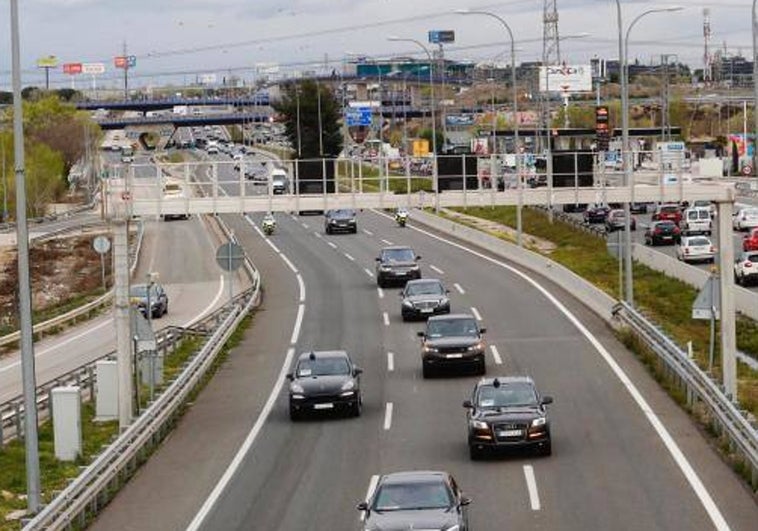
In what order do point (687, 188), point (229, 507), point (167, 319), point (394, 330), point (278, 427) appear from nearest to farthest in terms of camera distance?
point (229, 507) → point (278, 427) → point (687, 188) → point (394, 330) → point (167, 319)

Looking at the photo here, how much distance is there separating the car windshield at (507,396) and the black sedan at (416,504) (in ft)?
22.7

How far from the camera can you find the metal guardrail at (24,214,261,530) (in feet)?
73.2

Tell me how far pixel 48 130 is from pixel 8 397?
13264 centimetres

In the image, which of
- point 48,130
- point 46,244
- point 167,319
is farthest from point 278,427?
point 48,130

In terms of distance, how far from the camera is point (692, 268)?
209ft

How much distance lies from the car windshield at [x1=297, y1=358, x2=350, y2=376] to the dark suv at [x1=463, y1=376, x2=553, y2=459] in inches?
240

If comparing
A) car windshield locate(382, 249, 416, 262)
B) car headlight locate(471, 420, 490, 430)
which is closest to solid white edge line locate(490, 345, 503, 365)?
car headlight locate(471, 420, 490, 430)

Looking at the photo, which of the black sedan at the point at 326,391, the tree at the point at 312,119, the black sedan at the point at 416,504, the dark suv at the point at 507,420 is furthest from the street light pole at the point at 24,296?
the tree at the point at 312,119

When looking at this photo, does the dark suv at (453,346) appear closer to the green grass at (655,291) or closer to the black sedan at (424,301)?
the green grass at (655,291)

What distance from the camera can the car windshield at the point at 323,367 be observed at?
113 feet

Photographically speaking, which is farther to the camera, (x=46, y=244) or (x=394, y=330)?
(x=46, y=244)

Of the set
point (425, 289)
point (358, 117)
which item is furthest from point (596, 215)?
point (358, 117)

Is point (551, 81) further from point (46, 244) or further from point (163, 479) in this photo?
point (163, 479)

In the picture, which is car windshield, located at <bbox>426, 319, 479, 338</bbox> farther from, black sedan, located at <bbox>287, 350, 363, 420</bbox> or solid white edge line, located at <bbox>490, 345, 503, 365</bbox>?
black sedan, located at <bbox>287, 350, 363, 420</bbox>
